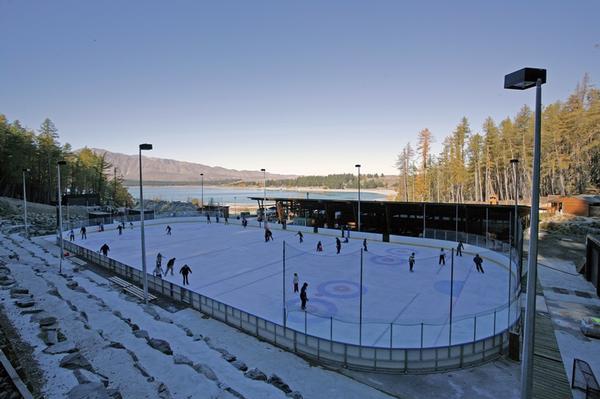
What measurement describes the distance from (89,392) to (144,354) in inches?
103

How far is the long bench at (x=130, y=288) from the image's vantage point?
16.7 metres

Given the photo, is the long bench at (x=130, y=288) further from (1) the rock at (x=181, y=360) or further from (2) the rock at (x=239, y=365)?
(1) the rock at (x=181, y=360)

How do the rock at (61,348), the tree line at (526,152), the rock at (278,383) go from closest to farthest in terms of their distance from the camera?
the rock at (61,348) < the rock at (278,383) < the tree line at (526,152)

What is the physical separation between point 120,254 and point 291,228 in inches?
767

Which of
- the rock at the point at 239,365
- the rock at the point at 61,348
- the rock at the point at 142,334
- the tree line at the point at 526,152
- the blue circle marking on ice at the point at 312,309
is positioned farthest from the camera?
the tree line at the point at 526,152

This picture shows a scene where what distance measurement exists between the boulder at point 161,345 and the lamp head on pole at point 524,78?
34.4 feet

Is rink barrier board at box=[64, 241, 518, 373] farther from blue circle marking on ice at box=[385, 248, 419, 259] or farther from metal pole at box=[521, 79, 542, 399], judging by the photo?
blue circle marking on ice at box=[385, 248, 419, 259]

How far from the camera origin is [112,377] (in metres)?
7.51

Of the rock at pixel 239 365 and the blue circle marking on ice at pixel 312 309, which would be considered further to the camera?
the blue circle marking on ice at pixel 312 309

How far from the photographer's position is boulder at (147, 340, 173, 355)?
380 inches

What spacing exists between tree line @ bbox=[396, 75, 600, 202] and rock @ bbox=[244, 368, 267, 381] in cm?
5272

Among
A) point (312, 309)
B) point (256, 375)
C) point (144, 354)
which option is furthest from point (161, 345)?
point (312, 309)

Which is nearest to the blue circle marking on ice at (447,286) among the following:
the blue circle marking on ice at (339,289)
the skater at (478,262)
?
the skater at (478,262)

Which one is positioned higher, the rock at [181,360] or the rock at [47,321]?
the rock at [47,321]
